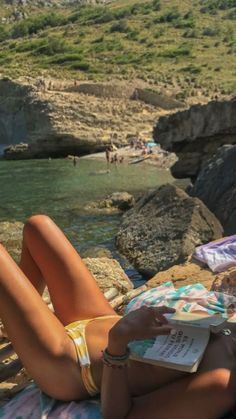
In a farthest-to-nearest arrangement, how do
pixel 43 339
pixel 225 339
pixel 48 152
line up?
pixel 48 152 < pixel 43 339 < pixel 225 339

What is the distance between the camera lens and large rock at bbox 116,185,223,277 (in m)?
10.7

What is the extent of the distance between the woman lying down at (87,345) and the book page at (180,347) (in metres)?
0.08

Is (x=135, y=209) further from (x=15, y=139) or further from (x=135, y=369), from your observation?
(x=15, y=139)

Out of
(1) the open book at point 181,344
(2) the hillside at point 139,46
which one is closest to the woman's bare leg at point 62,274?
(1) the open book at point 181,344

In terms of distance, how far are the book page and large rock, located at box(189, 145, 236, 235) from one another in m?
8.20

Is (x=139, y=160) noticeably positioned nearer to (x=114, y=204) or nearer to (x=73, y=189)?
(x=73, y=189)

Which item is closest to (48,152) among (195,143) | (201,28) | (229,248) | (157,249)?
(195,143)

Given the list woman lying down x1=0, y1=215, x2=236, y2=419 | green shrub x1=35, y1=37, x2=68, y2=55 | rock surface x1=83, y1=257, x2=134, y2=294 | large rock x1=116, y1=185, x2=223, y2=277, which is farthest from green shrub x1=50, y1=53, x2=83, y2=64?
woman lying down x1=0, y1=215, x2=236, y2=419

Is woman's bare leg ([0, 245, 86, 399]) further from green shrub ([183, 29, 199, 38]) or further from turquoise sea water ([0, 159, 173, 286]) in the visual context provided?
green shrub ([183, 29, 199, 38])

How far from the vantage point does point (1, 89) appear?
200 feet

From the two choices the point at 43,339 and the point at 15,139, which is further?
the point at 15,139

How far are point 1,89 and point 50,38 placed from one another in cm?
3287

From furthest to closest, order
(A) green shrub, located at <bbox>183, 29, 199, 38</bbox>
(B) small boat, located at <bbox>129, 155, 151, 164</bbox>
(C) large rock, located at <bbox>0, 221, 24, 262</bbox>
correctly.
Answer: (A) green shrub, located at <bbox>183, 29, 199, 38</bbox>
(B) small boat, located at <bbox>129, 155, 151, 164</bbox>
(C) large rock, located at <bbox>0, 221, 24, 262</bbox>

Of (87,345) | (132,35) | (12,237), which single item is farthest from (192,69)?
(87,345)
